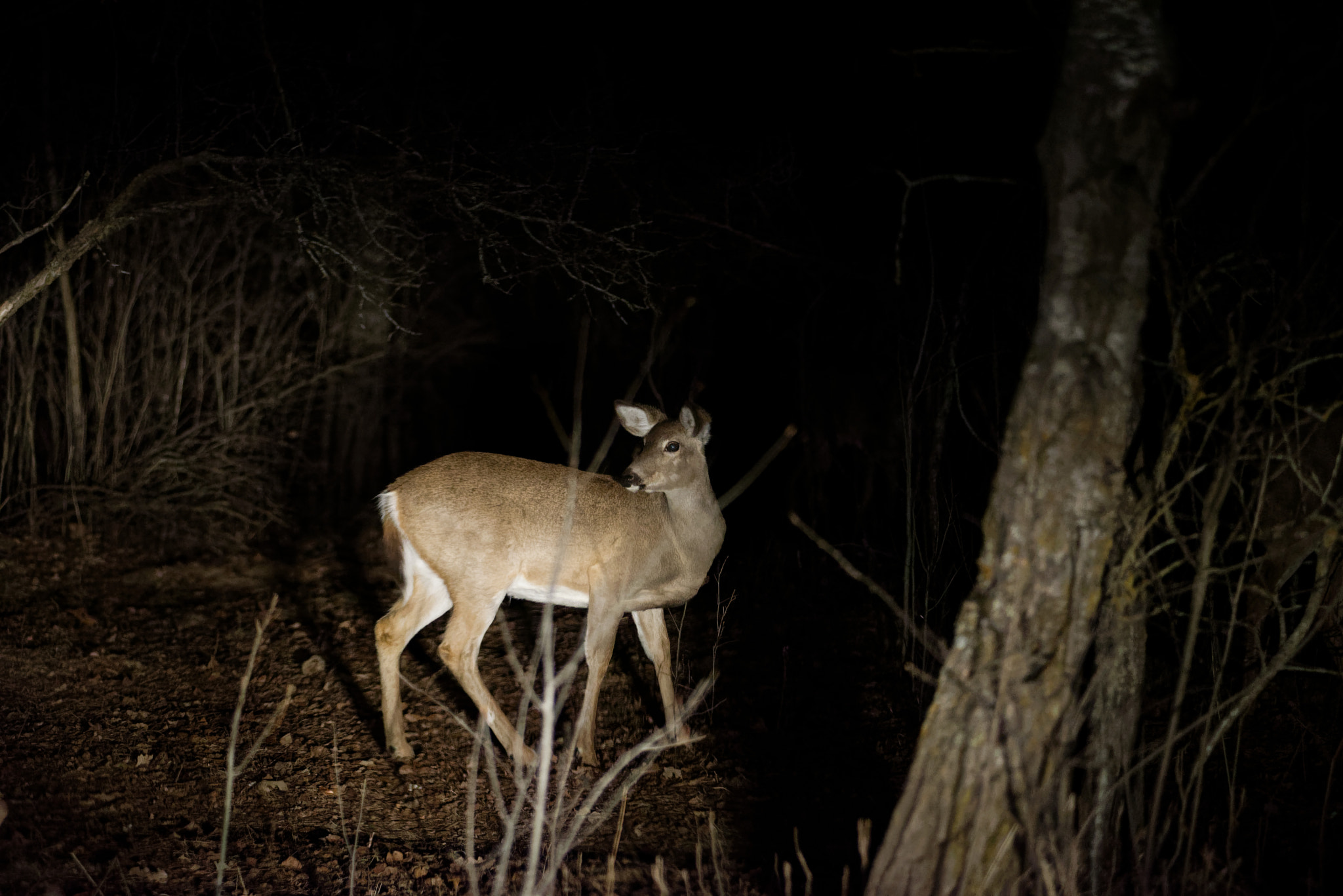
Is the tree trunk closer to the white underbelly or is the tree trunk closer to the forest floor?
the forest floor

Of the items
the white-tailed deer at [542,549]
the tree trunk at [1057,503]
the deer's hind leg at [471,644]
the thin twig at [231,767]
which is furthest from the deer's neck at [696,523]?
the tree trunk at [1057,503]

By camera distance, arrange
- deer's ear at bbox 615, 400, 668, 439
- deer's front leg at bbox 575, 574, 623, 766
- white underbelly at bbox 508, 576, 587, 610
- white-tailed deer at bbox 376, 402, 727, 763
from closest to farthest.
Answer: deer's front leg at bbox 575, 574, 623, 766 < white-tailed deer at bbox 376, 402, 727, 763 < white underbelly at bbox 508, 576, 587, 610 < deer's ear at bbox 615, 400, 668, 439

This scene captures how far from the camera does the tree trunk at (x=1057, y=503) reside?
3029mm

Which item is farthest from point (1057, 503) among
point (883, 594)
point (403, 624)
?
point (403, 624)

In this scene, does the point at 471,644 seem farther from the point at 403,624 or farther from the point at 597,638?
the point at 597,638

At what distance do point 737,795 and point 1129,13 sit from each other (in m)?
3.77

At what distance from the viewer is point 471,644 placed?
5.43m

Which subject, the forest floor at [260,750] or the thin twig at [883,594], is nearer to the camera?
the thin twig at [883,594]

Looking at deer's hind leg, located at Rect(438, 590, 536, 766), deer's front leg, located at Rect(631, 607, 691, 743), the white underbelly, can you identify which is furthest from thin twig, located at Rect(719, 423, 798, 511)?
deer's hind leg, located at Rect(438, 590, 536, 766)

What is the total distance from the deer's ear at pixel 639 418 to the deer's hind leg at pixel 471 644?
136 centimetres

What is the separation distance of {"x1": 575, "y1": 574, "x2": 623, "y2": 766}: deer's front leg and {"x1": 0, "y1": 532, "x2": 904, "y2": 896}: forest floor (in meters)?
0.22

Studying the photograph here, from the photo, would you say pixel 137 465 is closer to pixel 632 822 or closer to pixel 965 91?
pixel 632 822

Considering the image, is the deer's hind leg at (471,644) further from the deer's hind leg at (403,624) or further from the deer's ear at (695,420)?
the deer's ear at (695,420)

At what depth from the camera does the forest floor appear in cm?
400
